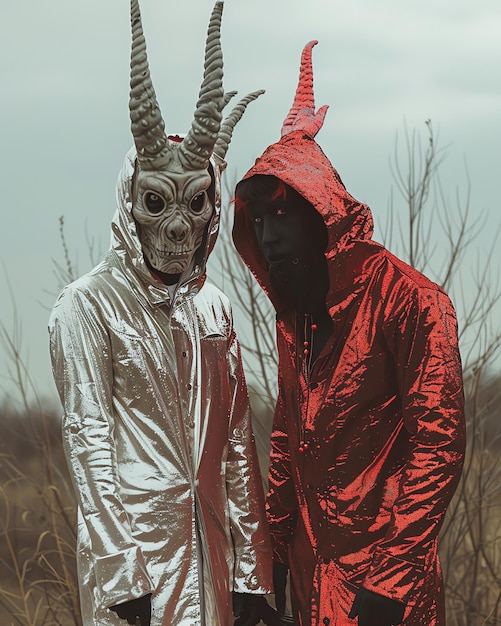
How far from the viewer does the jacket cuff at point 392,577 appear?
269 centimetres

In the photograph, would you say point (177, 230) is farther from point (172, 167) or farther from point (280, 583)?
point (280, 583)

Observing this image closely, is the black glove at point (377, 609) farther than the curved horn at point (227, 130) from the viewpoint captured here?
No

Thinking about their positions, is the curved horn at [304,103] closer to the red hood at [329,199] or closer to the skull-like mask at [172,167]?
the red hood at [329,199]

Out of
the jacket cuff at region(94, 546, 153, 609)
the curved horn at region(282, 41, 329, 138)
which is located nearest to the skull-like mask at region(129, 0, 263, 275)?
the curved horn at region(282, 41, 329, 138)

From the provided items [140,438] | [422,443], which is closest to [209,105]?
[140,438]

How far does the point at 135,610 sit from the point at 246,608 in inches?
16.4

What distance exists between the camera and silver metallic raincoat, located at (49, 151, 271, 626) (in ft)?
8.91

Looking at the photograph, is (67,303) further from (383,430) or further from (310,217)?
(383,430)

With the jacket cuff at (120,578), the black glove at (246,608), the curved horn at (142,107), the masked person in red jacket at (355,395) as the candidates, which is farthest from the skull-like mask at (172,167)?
the black glove at (246,608)

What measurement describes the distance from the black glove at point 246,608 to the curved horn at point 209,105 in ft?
3.75

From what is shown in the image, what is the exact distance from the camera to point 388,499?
9.29ft

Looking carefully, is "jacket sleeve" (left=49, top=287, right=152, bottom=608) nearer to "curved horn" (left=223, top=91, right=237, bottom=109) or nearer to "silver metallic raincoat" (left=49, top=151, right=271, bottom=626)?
"silver metallic raincoat" (left=49, top=151, right=271, bottom=626)

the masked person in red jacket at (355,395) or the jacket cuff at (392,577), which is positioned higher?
the masked person in red jacket at (355,395)

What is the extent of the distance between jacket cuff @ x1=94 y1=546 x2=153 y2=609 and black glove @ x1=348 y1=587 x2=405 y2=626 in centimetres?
51
